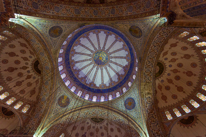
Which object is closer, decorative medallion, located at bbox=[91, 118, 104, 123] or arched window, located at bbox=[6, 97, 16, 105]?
arched window, located at bbox=[6, 97, 16, 105]

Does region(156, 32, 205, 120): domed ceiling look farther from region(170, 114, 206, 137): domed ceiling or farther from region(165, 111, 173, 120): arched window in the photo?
region(170, 114, 206, 137): domed ceiling

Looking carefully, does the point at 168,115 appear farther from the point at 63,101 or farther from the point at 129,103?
the point at 63,101

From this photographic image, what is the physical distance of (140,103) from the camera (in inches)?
371

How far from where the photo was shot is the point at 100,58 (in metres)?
14.0

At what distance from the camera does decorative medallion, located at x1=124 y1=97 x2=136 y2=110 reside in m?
9.99

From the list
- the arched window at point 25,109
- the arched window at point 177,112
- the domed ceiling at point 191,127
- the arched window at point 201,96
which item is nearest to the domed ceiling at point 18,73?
the arched window at point 25,109

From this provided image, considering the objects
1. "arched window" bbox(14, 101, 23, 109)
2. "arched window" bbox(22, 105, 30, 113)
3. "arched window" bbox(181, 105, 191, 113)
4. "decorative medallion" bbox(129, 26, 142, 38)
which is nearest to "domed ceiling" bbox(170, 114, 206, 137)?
"arched window" bbox(181, 105, 191, 113)

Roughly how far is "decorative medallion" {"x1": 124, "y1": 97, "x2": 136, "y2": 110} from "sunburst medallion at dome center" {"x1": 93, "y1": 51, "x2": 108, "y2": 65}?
19.6 feet

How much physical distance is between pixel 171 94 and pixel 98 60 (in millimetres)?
9083

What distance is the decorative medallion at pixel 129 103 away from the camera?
9.99m

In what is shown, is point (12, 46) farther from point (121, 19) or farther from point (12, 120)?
point (121, 19)

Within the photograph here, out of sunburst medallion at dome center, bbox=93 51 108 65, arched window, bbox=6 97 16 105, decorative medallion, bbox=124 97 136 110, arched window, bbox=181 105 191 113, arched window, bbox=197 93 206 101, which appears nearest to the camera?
Answer: arched window, bbox=197 93 206 101

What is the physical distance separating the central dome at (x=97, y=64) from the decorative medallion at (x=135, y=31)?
6.35 feet

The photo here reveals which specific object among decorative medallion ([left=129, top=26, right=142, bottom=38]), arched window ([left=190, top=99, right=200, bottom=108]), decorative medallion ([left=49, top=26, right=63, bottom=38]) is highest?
decorative medallion ([left=129, top=26, right=142, bottom=38])
